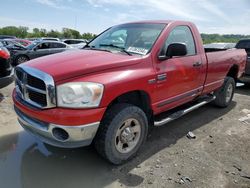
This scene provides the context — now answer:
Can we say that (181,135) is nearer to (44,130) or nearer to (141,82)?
(141,82)

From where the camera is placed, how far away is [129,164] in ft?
11.6

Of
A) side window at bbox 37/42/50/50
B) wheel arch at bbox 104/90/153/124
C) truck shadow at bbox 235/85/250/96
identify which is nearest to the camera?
wheel arch at bbox 104/90/153/124

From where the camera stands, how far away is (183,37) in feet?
15.0

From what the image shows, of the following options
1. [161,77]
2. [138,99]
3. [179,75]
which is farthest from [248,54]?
[138,99]

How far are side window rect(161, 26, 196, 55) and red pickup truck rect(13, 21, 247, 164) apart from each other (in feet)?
0.05

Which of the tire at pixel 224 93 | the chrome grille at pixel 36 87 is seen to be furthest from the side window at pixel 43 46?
the chrome grille at pixel 36 87

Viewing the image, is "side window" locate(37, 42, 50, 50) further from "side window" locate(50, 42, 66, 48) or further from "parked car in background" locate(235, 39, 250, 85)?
"parked car in background" locate(235, 39, 250, 85)

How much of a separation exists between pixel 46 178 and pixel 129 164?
3.59ft

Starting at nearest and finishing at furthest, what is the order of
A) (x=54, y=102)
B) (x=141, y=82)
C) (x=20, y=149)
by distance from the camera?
(x=54, y=102) → (x=141, y=82) → (x=20, y=149)

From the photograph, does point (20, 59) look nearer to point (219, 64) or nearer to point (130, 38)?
point (130, 38)

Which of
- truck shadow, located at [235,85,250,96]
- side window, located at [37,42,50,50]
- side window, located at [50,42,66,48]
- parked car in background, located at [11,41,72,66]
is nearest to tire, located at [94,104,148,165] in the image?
truck shadow, located at [235,85,250,96]

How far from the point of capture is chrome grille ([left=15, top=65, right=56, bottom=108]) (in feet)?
9.43

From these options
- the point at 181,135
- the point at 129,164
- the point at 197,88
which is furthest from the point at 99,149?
the point at 197,88

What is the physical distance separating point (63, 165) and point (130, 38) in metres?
2.18
